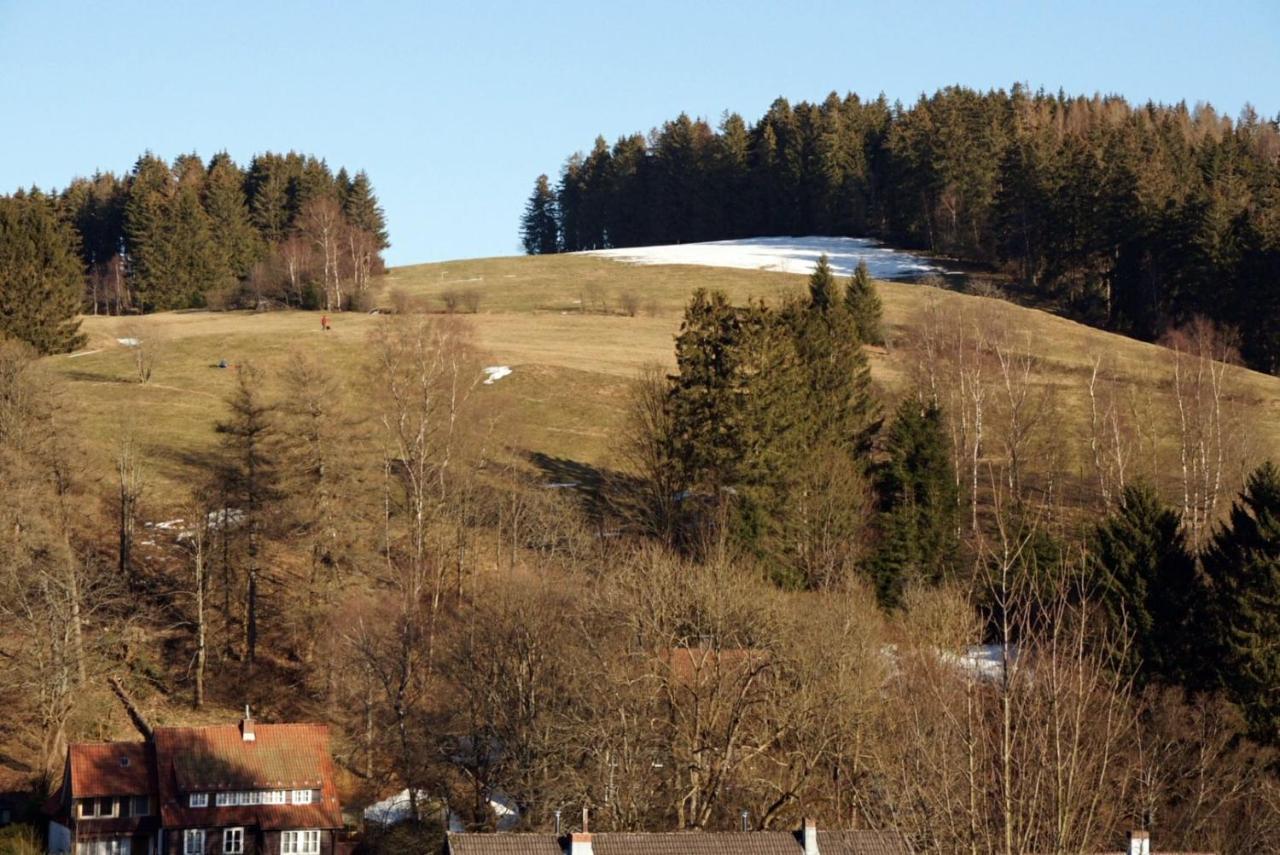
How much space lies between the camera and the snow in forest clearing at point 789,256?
150 metres

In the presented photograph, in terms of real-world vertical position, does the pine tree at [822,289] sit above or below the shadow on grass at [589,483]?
above

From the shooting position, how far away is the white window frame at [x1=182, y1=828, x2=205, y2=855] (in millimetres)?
49156

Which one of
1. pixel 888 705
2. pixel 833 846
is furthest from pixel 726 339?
pixel 833 846

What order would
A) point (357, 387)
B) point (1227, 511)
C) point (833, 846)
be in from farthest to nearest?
point (357, 387) → point (1227, 511) → point (833, 846)

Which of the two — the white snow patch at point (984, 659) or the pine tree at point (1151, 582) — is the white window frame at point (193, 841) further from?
the pine tree at point (1151, 582)

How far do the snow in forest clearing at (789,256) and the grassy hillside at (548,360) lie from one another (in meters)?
11.8

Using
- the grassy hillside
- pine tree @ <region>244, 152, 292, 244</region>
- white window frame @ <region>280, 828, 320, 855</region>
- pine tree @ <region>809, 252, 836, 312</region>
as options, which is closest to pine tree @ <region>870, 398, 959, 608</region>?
the grassy hillside

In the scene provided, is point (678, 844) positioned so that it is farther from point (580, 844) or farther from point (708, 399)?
point (708, 399)

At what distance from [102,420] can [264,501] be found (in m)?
23.0

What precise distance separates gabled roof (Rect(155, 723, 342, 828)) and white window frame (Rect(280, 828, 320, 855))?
1.24 feet

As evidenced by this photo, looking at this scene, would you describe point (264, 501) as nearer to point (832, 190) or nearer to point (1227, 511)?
point (1227, 511)

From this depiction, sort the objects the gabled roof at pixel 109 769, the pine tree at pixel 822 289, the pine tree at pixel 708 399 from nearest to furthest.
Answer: the gabled roof at pixel 109 769, the pine tree at pixel 708 399, the pine tree at pixel 822 289

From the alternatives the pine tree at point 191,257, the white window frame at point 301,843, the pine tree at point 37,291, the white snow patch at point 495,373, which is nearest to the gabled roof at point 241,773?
the white window frame at point 301,843

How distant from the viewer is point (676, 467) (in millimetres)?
68312
